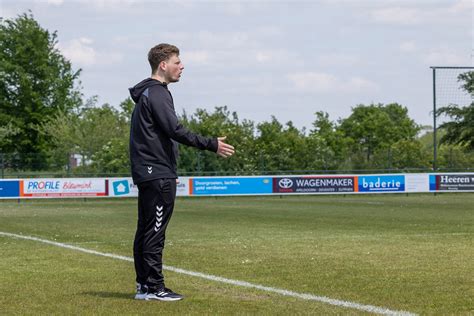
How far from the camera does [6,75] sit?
224ft

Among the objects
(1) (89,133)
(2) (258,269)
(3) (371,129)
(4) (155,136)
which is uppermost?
(3) (371,129)

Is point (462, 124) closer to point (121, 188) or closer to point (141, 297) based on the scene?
point (121, 188)

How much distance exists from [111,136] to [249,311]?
55.4 meters

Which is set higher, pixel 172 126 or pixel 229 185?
pixel 172 126

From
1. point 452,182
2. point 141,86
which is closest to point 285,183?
point 452,182

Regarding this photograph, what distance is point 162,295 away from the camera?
24.8 feet

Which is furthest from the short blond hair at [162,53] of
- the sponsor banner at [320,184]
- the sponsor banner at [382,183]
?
the sponsor banner at [382,183]

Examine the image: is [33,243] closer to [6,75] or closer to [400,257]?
[400,257]

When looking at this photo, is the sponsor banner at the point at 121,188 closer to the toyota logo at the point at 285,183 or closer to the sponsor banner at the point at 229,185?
the sponsor banner at the point at 229,185

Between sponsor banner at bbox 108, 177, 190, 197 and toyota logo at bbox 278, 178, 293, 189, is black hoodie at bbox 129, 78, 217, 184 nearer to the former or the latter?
sponsor banner at bbox 108, 177, 190, 197

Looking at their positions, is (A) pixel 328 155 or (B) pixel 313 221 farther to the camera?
(A) pixel 328 155

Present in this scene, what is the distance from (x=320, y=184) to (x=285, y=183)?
1.65 metres

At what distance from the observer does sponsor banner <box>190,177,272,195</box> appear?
3906 centimetres

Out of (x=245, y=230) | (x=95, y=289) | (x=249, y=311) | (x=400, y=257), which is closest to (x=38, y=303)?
(x=95, y=289)
